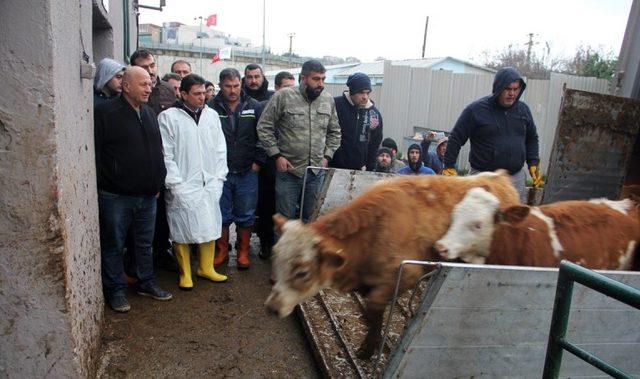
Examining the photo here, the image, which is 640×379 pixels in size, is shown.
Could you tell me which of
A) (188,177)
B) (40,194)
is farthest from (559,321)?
(188,177)

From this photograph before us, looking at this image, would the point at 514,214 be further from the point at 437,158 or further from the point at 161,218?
the point at 437,158

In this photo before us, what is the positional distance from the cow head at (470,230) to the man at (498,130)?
1.85 meters

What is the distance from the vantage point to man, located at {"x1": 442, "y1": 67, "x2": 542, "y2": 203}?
5012mm

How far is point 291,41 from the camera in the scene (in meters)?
60.1

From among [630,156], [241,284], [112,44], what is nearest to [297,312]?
[241,284]

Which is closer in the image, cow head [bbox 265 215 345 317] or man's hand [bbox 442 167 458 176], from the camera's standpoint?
cow head [bbox 265 215 345 317]

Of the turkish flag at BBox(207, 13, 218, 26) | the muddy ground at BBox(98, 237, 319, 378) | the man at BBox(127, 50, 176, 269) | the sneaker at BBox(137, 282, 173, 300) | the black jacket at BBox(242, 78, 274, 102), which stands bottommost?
the muddy ground at BBox(98, 237, 319, 378)

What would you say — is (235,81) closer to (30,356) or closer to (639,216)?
(30,356)

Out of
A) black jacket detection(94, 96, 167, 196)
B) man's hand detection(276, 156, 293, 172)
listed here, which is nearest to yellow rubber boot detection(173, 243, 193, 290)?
black jacket detection(94, 96, 167, 196)

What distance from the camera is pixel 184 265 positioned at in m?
4.68

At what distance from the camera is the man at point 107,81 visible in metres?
4.18

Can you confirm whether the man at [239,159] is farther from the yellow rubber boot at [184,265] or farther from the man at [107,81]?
the man at [107,81]

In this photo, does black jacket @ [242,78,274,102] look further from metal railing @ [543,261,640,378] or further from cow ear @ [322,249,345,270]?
metal railing @ [543,261,640,378]

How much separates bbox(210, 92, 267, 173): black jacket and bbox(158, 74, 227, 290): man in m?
0.44
